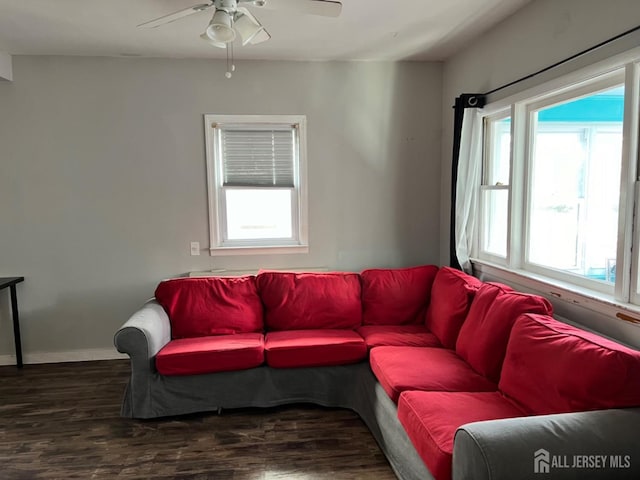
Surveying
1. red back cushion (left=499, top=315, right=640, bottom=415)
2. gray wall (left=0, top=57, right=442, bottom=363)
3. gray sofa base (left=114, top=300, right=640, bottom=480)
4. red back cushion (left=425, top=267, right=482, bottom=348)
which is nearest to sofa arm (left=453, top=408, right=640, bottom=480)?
gray sofa base (left=114, top=300, right=640, bottom=480)

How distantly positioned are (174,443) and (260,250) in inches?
70.9

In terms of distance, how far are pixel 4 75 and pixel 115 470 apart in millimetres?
3192

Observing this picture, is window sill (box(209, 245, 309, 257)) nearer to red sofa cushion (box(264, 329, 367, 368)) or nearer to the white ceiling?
red sofa cushion (box(264, 329, 367, 368))

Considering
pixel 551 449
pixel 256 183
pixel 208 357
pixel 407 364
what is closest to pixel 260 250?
pixel 256 183

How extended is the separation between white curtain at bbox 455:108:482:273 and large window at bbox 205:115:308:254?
137cm

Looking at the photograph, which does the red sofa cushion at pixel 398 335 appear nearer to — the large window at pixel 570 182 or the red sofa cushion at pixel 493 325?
the red sofa cushion at pixel 493 325

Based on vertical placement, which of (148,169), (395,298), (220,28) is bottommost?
(395,298)

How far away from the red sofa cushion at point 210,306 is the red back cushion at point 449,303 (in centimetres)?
133

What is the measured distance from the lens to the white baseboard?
3857 millimetres

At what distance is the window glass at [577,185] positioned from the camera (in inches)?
92.5

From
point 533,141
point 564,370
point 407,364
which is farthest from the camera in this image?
point 533,141

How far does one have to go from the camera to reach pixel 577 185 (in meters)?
2.63

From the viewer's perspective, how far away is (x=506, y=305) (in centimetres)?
243

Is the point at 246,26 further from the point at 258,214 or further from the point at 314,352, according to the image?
the point at 314,352
